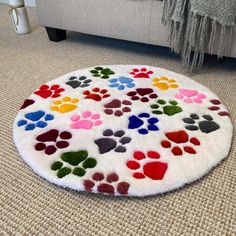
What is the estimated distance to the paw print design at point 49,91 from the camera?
3.36 ft

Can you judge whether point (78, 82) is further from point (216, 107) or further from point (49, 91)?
point (216, 107)

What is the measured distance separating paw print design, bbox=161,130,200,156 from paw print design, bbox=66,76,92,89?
1.41ft

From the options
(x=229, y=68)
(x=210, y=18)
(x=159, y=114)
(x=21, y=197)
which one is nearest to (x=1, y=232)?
(x=21, y=197)

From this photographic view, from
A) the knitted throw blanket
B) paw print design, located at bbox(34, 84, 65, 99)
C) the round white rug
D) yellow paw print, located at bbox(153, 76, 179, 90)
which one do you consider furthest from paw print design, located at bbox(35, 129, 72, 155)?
the knitted throw blanket

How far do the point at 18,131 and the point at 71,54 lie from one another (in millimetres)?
662

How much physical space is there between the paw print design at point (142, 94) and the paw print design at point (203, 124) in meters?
0.17

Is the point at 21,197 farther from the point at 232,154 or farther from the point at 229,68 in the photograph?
the point at 229,68

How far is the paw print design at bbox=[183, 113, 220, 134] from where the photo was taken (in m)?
0.84

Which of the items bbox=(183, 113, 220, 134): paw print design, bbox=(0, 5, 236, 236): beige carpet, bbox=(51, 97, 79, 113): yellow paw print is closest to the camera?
bbox=(0, 5, 236, 236): beige carpet

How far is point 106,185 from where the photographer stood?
2.17ft

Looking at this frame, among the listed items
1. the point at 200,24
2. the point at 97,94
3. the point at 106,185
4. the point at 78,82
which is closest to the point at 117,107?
the point at 97,94

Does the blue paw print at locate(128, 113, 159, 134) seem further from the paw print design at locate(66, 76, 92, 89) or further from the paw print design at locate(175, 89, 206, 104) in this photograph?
the paw print design at locate(66, 76, 92, 89)

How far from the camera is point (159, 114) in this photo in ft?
2.97

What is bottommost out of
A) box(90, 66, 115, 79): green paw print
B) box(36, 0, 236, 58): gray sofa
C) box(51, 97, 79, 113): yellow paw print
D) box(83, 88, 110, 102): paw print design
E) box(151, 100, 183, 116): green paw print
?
box(90, 66, 115, 79): green paw print
